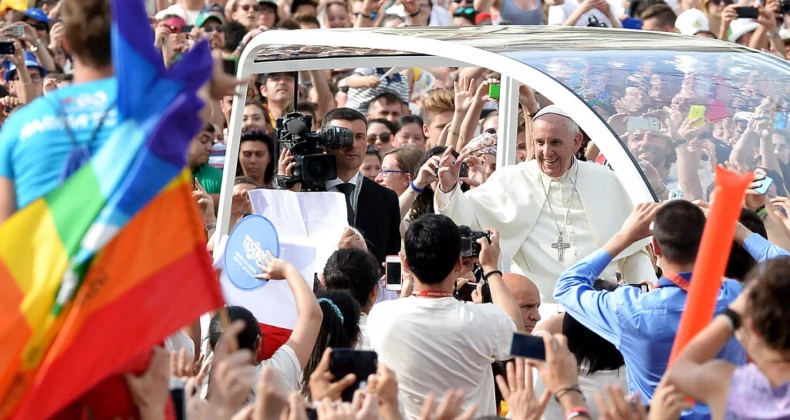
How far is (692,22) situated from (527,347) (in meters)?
8.38

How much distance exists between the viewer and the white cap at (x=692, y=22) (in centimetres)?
1108

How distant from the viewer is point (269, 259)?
16.4 ft

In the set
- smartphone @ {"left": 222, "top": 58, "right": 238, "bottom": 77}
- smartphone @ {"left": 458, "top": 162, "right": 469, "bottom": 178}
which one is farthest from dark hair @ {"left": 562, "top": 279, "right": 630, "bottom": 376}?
smartphone @ {"left": 458, "top": 162, "right": 469, "bottom": 178}

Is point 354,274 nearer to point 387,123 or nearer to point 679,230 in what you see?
point 679,230


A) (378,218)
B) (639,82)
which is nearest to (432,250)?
(639,82)

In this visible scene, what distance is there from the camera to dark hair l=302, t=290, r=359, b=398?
4742mm

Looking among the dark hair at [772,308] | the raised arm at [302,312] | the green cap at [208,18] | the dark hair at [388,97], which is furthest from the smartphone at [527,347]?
the green cap at [208,18]

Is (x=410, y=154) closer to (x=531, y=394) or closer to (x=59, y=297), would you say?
(x=531, y=394)

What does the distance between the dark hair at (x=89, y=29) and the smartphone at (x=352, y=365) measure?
3.13ft

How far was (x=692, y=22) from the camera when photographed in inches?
439

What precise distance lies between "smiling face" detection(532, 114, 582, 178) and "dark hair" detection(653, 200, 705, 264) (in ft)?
8.59

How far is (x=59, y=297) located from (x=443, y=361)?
1.91 metres

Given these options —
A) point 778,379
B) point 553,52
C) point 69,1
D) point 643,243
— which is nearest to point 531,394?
point 778,379

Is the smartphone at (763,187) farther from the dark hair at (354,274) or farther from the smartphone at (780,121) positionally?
the dark hair at (354,274)
